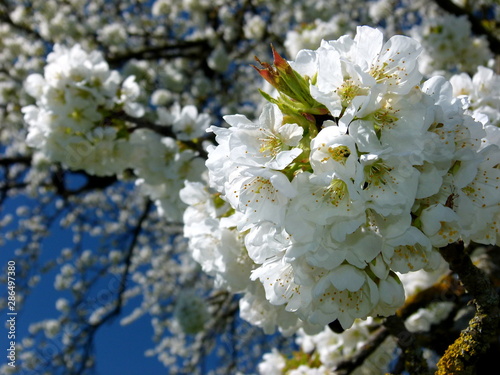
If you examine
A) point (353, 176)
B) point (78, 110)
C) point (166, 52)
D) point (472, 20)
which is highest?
point (166, 52)

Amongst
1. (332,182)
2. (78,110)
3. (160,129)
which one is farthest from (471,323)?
(78,110)

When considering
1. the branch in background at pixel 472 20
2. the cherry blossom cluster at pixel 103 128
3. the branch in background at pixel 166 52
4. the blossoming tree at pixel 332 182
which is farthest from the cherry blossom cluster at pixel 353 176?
the branch in background at pixel 166 52

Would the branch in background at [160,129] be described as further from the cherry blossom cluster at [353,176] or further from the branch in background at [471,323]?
the branch in background at [471,323]

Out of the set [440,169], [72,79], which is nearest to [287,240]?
[440,169]

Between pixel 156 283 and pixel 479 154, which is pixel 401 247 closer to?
pixel 479 154

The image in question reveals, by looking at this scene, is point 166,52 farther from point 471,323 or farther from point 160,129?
point 471,323
